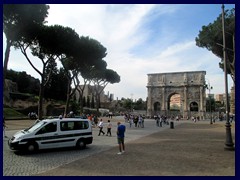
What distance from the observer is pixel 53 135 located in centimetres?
1243

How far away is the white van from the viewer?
11.6 m

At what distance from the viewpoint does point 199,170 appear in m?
8.41

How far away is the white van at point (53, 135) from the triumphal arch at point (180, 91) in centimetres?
6537

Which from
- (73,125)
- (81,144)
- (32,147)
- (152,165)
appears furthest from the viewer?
(81,144)

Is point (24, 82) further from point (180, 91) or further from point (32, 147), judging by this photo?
point (32, 147)

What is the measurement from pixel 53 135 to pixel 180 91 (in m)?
71.8

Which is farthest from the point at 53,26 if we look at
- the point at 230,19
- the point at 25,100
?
the point at 25,100

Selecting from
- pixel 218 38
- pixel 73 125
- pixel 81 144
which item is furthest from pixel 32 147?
pixel 218 38

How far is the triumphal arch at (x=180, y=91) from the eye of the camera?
78.3m

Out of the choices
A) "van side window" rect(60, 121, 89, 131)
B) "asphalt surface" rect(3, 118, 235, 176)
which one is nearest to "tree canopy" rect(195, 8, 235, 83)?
"asphalt surface" rect(3, 118, 235, 176)

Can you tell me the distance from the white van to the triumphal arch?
214ft

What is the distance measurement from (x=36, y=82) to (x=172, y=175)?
73.2 metres

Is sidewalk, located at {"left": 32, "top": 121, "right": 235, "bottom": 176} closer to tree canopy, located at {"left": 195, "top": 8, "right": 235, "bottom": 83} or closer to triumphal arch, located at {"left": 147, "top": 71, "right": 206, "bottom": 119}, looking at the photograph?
tree canopy, located at {"left": 195, "top": 8, "right": 235, "bottom": 83}

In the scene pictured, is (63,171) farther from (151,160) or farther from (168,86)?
(168,86)
